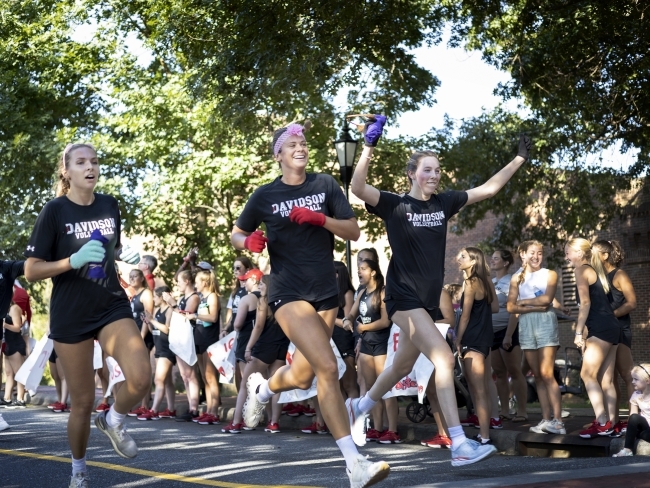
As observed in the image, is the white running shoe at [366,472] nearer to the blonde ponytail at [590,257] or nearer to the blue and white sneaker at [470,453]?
the blue and white sneaker at [470,453]

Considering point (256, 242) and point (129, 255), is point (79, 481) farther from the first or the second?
point (129, 255)

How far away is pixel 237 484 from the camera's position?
7.28 m

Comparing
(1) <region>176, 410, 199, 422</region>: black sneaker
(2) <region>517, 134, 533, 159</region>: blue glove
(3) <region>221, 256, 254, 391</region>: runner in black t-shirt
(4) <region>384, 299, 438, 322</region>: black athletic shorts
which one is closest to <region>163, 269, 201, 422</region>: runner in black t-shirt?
(1) <region>176, 410, 199, 422</region>: black sneaker

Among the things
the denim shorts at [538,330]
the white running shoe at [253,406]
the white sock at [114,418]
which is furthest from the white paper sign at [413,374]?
the white sock at [114,418]

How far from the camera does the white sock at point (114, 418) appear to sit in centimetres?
685

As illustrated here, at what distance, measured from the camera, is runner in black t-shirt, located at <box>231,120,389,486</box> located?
6.40 meters

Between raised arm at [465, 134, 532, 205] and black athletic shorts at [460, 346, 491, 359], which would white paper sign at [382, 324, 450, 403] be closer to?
black athletic shorts at [460, 346, 491, 359]

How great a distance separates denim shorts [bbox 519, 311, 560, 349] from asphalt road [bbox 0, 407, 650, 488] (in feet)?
5.50

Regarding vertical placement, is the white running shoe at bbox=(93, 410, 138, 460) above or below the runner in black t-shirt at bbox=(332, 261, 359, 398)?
below

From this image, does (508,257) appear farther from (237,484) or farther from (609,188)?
(609,188)

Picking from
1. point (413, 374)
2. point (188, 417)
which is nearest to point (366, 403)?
point (413, 374)

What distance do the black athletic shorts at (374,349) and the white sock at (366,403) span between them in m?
3.30

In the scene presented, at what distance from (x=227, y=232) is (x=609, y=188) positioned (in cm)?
899

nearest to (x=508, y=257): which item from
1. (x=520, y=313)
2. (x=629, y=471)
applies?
(x=520, y=313)
